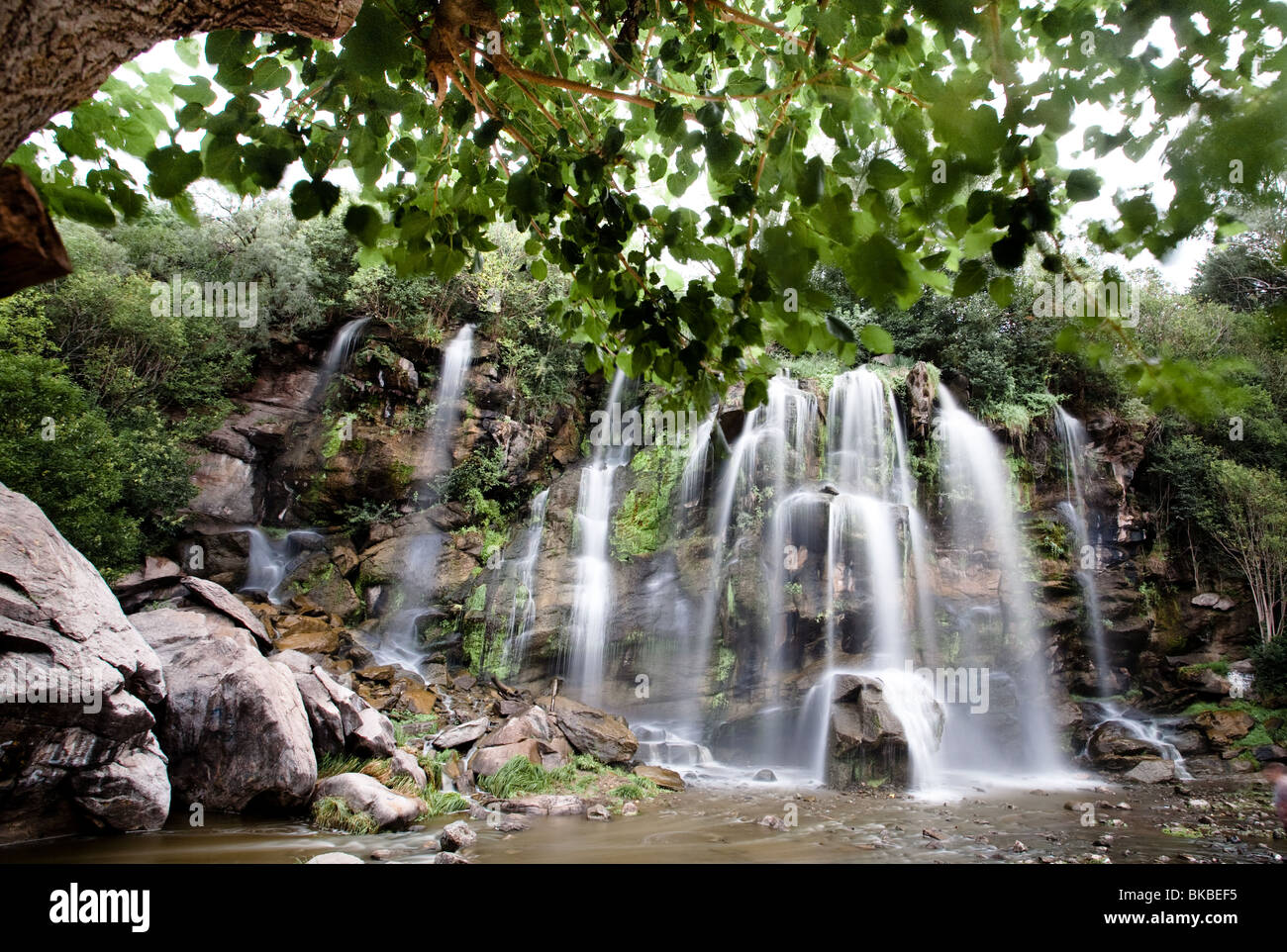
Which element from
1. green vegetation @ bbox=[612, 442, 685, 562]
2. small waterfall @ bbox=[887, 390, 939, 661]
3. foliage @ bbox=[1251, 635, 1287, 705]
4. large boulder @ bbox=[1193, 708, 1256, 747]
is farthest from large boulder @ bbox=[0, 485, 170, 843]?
foliage @ bbox=[1251, 635, 1287, 705]

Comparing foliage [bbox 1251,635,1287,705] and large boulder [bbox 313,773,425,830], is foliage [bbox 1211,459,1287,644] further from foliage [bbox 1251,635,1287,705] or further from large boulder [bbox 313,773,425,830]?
large boulder [bbox 313,773,425,830]

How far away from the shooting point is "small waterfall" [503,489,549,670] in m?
12.1

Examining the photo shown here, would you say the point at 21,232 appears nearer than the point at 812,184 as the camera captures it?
Yes

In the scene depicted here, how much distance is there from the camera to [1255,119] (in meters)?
1.23

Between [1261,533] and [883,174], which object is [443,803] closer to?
[883,174]

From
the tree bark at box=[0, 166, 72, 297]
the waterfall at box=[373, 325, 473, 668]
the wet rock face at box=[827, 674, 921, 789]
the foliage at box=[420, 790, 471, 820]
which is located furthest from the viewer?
the waterfall at box=[373, 325, 473, 668]

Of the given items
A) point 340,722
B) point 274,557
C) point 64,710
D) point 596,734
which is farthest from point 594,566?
point 64,710

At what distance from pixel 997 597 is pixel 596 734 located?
828 centimetres

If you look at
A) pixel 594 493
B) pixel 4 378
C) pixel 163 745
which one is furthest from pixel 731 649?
pixel 4 378

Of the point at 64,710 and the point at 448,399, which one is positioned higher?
the point at 448,399

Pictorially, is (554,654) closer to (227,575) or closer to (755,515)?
(755,515)

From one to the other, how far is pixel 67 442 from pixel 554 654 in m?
8.54

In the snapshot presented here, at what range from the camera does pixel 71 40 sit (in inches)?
40.6

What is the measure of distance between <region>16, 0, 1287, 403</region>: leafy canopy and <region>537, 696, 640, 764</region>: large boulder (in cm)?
764
